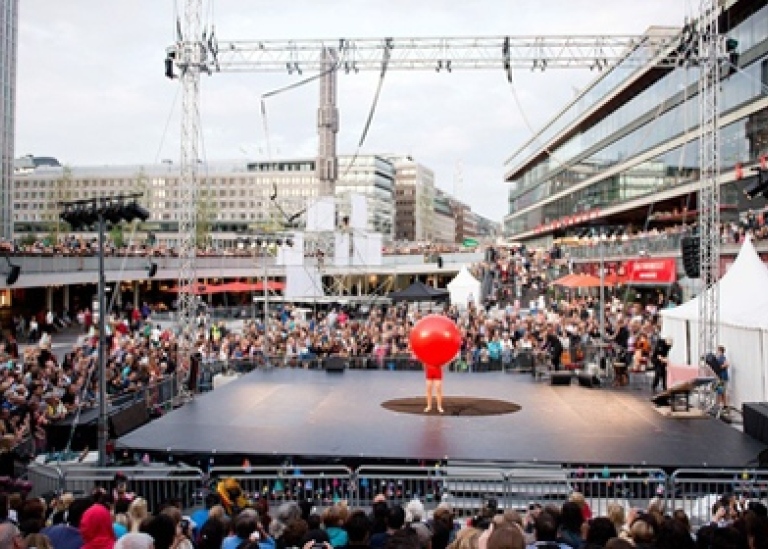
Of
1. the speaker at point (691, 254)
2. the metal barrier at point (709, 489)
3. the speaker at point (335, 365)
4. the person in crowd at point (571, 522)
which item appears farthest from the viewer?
the speaker at point (335, 365)

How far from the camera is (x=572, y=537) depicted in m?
6.54

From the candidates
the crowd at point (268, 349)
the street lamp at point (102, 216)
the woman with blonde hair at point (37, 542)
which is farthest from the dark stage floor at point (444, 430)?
the woman with blonde hair at point (37, 542)

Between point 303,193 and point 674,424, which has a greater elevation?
point 303,193

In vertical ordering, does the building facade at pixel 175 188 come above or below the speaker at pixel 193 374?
above

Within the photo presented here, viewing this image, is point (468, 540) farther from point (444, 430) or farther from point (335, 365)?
point (335, 365)

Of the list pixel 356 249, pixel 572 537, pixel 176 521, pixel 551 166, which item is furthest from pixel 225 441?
pixel 551 166

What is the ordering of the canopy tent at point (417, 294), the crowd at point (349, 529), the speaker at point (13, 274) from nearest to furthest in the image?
the crowd at point (349, 529) → the canopy tent at point (417, 294) → the speaker at point (13, 274)

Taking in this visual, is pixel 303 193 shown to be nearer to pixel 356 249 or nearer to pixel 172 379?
pixel 356 249

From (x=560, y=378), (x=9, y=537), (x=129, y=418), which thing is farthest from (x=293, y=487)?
(x=560, y=378)

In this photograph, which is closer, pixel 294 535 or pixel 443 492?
pixel 294 535

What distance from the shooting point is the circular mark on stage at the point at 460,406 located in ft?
56.0

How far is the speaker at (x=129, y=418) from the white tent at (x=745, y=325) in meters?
13.0

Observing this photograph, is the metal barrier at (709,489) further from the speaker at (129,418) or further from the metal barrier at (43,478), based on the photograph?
the speaker at (129,418)

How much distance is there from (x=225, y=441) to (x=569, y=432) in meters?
6.48
